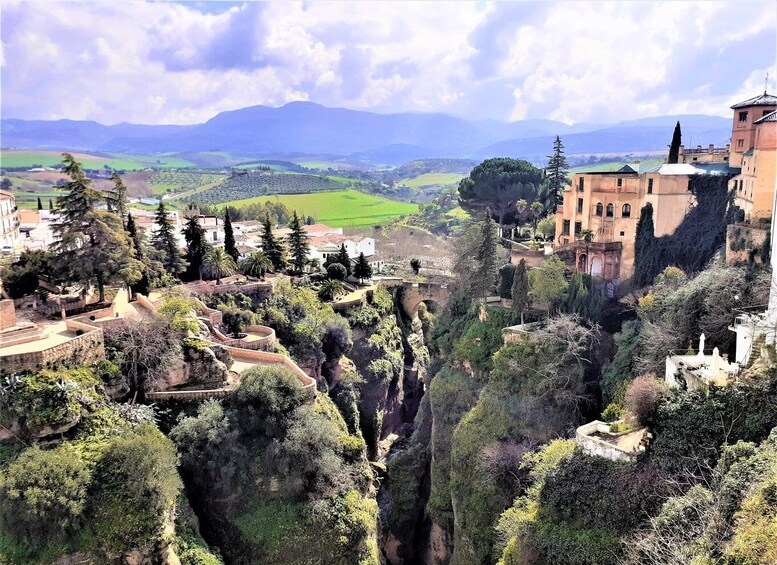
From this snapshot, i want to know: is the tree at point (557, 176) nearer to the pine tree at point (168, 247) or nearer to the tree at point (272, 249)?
the tree at point (272, 249)

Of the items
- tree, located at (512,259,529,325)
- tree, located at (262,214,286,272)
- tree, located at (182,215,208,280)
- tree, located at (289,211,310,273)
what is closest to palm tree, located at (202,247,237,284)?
tree, located at (182,215,208,280)

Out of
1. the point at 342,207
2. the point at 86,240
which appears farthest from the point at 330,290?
the point at 342,207

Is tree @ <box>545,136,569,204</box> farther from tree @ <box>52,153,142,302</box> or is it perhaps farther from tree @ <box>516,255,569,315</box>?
tree @ <box>52,153,142,302</box>

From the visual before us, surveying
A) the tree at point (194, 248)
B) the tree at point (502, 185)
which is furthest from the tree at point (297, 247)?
the tree at point (502, 185)

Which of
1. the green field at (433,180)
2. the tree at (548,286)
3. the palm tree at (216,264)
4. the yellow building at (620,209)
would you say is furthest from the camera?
the green field at (433,180)

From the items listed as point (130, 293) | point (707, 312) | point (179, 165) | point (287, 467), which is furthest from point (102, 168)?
point (179, 165)
